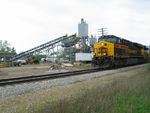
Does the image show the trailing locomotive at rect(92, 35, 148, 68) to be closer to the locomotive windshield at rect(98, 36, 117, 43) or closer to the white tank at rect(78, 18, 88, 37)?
the locomotive windshield at rect(98, 36, 117, 43)

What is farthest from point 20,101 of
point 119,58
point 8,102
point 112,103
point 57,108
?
point 119,58

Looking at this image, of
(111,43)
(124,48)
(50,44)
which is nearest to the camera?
(111,43)

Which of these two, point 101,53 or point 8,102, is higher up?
point 101,53

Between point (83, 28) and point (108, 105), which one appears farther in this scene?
point (83, 28)

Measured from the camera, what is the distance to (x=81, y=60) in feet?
118

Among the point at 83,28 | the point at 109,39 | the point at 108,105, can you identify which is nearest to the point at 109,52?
the point at 109,39

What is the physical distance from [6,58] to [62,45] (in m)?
14.7

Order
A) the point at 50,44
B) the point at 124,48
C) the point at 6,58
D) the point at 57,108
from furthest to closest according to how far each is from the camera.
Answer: the point at 50,44
the point at 6,58
the point at 124,48
the point at 57,108

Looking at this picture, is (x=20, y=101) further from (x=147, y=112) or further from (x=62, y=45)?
(x=62, y=45)

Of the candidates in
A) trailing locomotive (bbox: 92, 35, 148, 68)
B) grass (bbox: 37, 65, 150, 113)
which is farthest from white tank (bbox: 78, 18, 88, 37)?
grass (bbox: 37, 65, 150, 113)

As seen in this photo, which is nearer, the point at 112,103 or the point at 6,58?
the point at 112,103

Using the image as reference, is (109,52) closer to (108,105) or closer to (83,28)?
(108,105)

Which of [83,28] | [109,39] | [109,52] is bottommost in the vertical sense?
[109,52]

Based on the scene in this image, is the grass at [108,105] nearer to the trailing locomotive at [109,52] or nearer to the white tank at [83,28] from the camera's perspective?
the trailing locomotive at [109,52]
